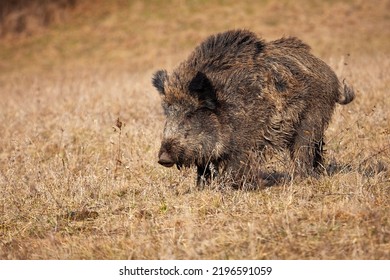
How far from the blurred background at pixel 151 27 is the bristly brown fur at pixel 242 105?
12.9 meters

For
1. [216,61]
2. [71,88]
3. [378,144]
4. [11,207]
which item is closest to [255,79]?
[216,61]

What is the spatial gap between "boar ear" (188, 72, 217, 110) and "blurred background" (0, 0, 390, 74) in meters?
13.4

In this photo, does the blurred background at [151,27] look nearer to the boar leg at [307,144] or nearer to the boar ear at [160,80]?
the boar ear at [160,80]

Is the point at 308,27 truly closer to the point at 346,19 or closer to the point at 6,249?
the point at 346,19

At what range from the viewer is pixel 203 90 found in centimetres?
597

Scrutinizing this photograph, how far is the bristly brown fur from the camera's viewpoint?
19.5ft

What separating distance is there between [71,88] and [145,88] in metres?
2.55

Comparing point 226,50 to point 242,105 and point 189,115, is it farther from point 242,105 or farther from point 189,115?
point 189,115

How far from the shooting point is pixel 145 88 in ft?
39.7

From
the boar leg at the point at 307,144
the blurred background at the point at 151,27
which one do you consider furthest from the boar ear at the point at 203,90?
the blurred background at the point at 151,27

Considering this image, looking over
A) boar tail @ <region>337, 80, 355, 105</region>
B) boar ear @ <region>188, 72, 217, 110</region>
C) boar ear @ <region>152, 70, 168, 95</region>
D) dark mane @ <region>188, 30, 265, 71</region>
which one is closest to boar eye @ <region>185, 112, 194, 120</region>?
boar ear @ <region>188, 72, 217, 110</region>

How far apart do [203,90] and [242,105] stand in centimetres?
48

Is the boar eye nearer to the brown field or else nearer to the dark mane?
the dark mane

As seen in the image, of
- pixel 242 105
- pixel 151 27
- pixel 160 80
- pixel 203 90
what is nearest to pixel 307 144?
pixel 242 105
